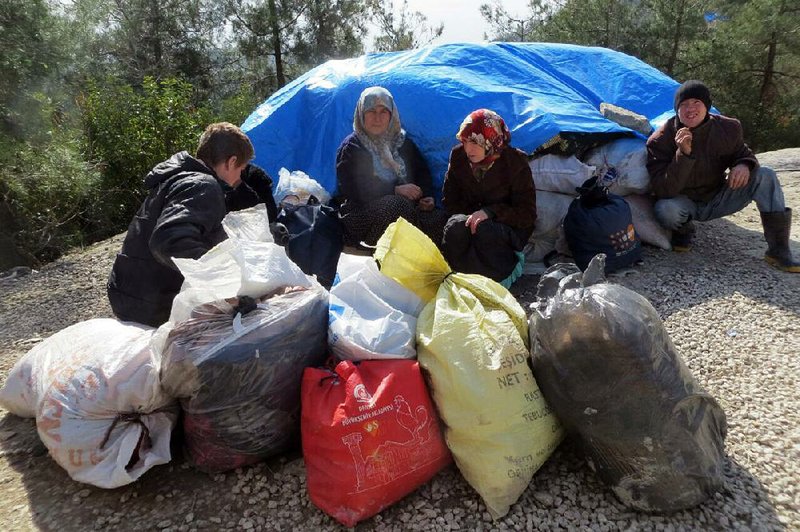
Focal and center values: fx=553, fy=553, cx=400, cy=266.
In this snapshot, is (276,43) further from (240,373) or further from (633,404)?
(633,404)

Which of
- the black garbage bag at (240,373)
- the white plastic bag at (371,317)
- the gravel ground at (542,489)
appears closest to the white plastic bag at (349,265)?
the white plastic bag at (371,317)

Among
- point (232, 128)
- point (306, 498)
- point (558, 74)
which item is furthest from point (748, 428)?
point (558, 74)

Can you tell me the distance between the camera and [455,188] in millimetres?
3348

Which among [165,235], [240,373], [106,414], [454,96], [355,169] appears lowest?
[106,414]

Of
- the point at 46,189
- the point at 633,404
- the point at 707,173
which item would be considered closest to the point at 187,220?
the point at 633,404

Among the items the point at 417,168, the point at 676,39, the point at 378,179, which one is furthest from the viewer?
the point at 676,39

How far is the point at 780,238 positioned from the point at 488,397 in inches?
108

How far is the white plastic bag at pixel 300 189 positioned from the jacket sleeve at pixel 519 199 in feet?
4.55

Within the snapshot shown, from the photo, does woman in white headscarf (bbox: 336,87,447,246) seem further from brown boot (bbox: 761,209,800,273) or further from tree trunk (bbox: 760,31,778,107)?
tree trunk (bbox: 760,31,778,107)

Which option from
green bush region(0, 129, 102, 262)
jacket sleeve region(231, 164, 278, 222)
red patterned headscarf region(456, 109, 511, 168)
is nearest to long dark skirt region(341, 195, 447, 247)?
jacket sleeve region(231, 164, 278, 222)

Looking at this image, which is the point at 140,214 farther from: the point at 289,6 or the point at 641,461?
the point at 289,6

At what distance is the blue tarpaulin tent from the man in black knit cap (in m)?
0.43

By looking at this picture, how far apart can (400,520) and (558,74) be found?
3799mm

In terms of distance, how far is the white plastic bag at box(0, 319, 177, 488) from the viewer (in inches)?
75.4
